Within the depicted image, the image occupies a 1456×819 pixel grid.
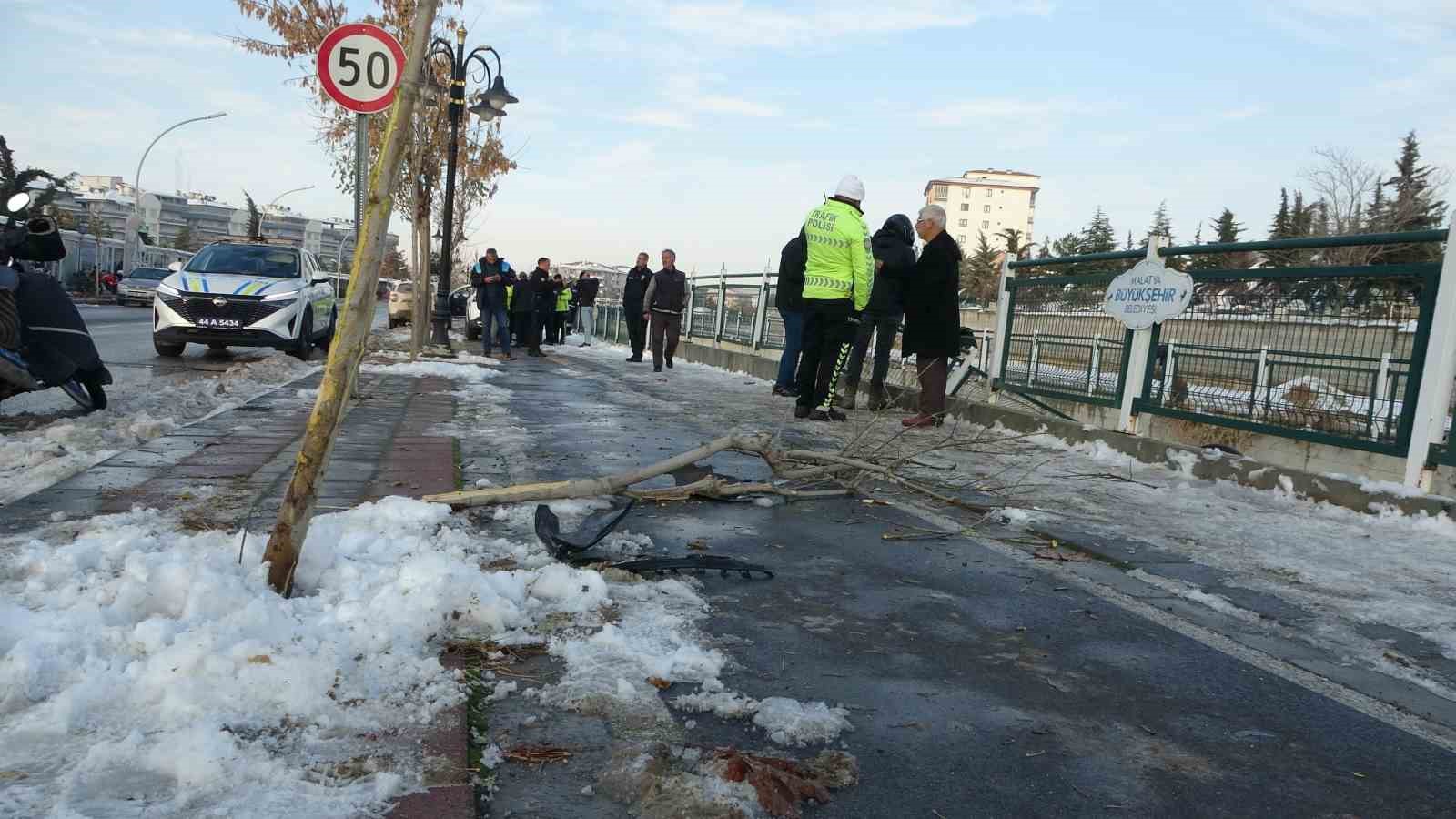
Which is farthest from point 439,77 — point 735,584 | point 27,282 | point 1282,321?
point 735,584

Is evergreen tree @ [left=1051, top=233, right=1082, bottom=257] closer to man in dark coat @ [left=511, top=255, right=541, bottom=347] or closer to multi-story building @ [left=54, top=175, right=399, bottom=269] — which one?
multi-story building @ [left=54, top=175, right=399, bottom=269]

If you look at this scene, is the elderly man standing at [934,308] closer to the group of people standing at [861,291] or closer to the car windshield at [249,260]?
the group of people standing at [861,291]

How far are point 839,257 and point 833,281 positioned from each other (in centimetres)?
22

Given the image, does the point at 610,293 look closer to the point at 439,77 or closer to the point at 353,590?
the point at 439,77

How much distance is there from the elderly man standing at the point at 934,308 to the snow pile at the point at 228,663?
6589 millimetres

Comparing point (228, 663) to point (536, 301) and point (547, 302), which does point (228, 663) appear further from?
point (547, 302)

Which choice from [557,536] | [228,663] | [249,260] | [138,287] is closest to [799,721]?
[228,663]

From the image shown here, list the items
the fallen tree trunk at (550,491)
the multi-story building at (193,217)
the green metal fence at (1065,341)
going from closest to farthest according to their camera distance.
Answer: the fallen tree trunk at (550,491), the green metal fence at (1065,341), the multi-story building at (193,217)

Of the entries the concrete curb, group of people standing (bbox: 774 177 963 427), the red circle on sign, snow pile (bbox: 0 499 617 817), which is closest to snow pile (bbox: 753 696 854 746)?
snow pile (bbox: 0 499 617 817)

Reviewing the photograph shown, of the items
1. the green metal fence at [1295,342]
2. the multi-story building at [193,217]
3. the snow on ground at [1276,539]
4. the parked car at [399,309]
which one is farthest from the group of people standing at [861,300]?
the multi-story building at [193,217]

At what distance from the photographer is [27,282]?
6.91 metres

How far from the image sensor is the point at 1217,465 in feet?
23.5

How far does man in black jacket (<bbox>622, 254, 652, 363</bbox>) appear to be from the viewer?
1784 cm

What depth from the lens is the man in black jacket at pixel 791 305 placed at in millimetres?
10875
